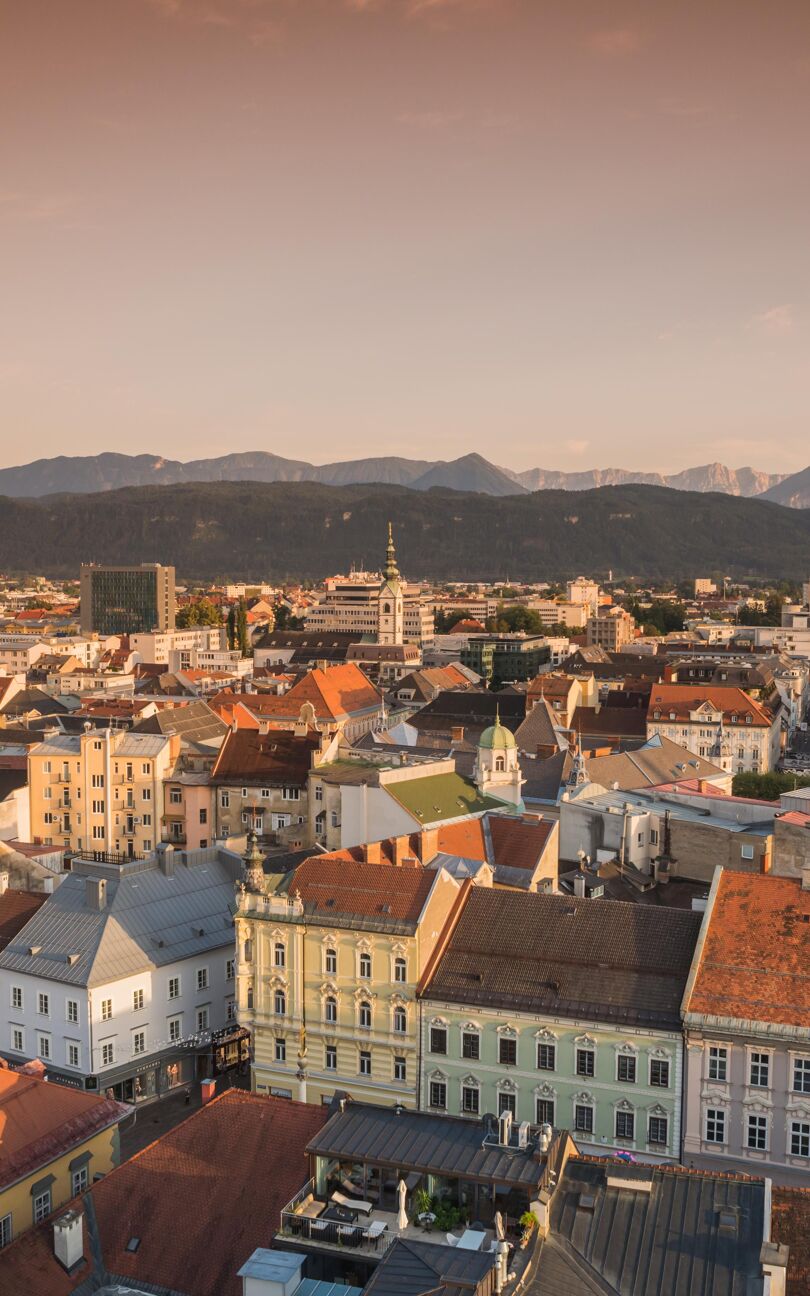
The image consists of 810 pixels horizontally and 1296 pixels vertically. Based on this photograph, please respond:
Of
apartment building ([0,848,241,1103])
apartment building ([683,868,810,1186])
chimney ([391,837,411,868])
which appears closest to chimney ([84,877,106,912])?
apartment building ([0,848,241,1103])

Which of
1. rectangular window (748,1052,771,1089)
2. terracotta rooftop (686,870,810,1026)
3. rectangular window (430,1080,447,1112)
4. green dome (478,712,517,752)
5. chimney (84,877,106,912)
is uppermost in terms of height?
green dome (478,712,517,752)

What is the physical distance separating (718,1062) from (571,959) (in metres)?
6.49

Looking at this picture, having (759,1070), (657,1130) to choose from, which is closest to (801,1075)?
(759,1070)

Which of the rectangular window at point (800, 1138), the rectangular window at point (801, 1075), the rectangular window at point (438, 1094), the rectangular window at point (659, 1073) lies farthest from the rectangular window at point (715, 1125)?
the rectangular window at point (438, 1094)

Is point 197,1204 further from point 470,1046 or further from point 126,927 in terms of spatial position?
point 126,927

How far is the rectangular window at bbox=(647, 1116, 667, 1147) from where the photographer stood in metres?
43.6

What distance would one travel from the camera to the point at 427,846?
59062 mm

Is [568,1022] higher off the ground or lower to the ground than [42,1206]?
higher

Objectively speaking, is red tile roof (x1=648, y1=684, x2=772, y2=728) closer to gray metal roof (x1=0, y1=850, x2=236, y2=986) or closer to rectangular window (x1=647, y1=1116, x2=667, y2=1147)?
gray metal roof (x1=0, y1=850, x2=236, y2=986)

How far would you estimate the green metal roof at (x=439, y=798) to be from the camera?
6869cm

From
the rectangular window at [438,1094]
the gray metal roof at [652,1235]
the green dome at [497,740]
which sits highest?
the green dome at [497,740]

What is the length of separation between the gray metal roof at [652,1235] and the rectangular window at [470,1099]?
14171 millimetres

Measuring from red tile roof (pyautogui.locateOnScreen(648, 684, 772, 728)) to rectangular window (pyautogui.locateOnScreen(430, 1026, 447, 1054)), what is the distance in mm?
86112

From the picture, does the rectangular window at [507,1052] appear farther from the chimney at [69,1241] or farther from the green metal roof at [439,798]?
the green metal roof at [439,798]
